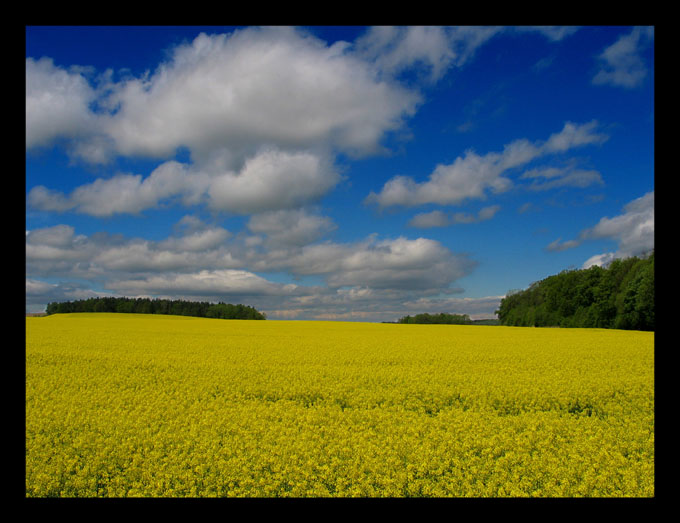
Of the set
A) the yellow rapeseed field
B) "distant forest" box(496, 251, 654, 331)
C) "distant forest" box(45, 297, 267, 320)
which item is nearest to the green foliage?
"distant forest" box(496, 251, 654, 331)

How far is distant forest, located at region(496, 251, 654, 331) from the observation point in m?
41.2

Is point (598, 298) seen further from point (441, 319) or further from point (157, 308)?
point (157, 308)

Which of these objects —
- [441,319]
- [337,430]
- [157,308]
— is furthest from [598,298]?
[157,308]

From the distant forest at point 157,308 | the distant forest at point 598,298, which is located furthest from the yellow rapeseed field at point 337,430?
the distant forest at point 157,308

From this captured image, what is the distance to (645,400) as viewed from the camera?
32.2 feet

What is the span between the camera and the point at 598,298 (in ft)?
159

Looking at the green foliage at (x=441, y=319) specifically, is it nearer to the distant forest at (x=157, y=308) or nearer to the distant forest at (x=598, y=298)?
the distant forest at (x=598, y=298)

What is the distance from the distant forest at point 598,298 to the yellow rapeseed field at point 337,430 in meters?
34.7

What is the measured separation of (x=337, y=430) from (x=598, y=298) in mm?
51694

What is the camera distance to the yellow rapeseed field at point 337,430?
5.43 metres

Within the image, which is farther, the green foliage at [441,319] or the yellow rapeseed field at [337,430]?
the green foliage at [441,319]

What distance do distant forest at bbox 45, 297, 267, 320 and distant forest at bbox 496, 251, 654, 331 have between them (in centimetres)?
4359

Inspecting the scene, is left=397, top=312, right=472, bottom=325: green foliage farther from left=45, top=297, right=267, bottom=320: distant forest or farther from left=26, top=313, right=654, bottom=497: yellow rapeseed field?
left=26, top=313, right=654, bottom=497: yellow rapeseed field

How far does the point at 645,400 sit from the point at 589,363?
16.3ft
